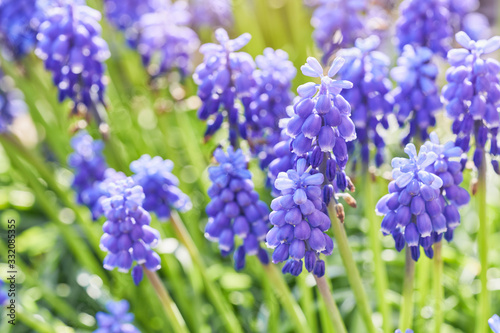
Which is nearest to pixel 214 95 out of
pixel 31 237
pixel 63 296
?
pixel 63 296

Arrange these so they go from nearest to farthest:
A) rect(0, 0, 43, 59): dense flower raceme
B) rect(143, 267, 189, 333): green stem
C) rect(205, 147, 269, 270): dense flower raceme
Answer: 1. rect(205, 147, 269, 270): dense flower raceme
2. rect(143, 267, 189, 333): green stem
3. rect(0, 0, 43, 59): dense flower raceme

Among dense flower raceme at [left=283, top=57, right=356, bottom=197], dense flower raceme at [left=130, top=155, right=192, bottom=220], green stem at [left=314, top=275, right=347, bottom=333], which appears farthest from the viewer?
dense flower raceme at [left=130, top=155, right=192, bottom=220]

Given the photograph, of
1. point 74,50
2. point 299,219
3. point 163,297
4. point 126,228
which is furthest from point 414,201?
point 74,50

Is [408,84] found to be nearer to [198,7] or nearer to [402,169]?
[402,169]

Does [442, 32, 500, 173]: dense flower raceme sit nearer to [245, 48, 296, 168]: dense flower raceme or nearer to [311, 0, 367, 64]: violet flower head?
[245, 48, 296, 168]: dense flower raceme

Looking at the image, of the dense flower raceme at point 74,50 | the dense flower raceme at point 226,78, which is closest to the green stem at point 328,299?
the dense flower raceme at point 226,78

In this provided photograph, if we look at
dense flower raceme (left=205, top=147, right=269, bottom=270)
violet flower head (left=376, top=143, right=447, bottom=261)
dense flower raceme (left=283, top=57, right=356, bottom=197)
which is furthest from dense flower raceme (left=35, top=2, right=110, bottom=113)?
violet flower head (left=376, top=143, right=447, bottom=261)

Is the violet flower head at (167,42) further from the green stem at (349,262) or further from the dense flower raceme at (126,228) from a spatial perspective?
the green stem at (349,262)
